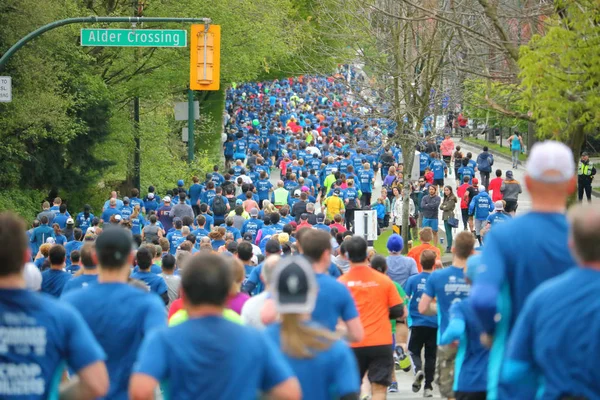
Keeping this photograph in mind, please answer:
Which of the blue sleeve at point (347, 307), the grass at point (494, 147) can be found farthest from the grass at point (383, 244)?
the blue sleeve at point (347, 307)

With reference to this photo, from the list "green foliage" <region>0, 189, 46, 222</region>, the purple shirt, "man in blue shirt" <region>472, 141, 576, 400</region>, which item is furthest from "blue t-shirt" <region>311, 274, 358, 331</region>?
"green foliage" <region>0, 189, 46, 222</region>

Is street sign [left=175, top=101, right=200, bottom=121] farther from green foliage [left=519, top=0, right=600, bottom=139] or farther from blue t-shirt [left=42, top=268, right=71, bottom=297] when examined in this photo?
blue t-shirt [left=42, top=268, right=71, bottom=297]

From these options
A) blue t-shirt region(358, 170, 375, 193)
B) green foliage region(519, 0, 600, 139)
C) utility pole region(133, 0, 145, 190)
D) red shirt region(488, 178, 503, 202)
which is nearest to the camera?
green foliage region(519, 0, 600, 139)

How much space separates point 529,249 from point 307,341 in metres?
1.08

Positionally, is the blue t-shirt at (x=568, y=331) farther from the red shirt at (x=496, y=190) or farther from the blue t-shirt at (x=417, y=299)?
the red shirt at (x=496, y=190)

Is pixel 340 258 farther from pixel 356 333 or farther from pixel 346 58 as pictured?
pixel 346 58

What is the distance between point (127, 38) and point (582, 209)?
1721 cm

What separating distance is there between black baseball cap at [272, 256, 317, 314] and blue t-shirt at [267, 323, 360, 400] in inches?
10.7

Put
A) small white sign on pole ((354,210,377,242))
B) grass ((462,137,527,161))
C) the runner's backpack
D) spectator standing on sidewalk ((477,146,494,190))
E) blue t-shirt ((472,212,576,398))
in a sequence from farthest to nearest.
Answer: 1. grass ((462,137,527,161))
2. spectator standing on sidewalk ((477,146,494,190))
3. the runner's backpack
4. small white sign on pole ((354,210,377,242))
5. blue t-shirt ((472,212,576,398))

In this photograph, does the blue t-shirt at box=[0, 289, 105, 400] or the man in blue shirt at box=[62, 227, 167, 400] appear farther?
the man in blue shirt at box=[62, 227, 167, 400]

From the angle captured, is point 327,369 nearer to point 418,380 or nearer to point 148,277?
point 148,277

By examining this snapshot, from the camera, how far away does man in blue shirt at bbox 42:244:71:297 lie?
1055 centimetres

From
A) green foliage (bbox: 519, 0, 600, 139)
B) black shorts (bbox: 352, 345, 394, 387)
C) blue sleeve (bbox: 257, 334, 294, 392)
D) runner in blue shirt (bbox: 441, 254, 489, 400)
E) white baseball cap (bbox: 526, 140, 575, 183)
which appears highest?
green foliage (bbox: 519, 0, 600, 139)

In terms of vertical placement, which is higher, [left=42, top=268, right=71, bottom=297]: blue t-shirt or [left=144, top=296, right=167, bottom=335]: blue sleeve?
[left=144, top=296, right=167, bottom=335]: blue sleeve
